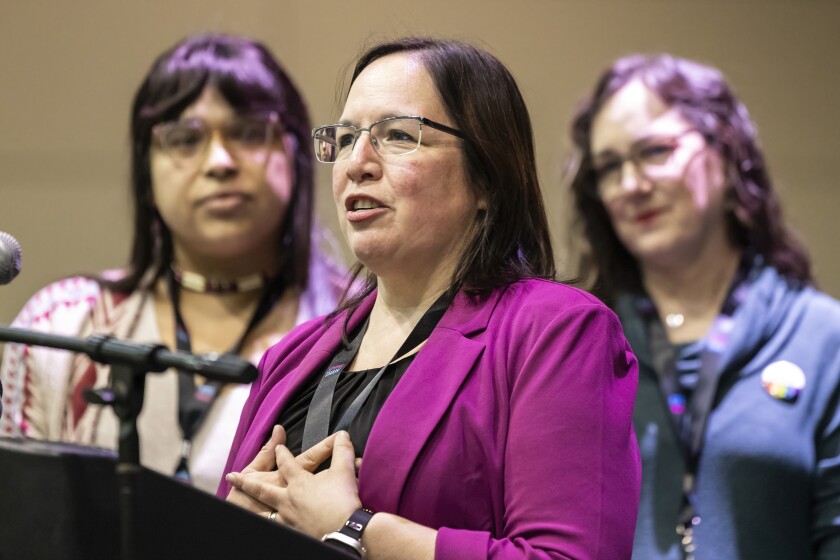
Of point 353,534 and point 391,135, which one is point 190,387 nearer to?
point 391,135

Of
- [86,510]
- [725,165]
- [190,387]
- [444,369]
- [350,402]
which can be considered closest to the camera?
[86,510]

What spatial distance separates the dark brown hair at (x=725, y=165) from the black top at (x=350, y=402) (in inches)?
52.7

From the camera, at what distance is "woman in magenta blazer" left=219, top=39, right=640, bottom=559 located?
140 centimetres

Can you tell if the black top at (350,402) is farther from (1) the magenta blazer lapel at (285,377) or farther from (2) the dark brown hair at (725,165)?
(2) the dark brown hair at (725,165)

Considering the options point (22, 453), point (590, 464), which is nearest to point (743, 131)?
point (590, 464)

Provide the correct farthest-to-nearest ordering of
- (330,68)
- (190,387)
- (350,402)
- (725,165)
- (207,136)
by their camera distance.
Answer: (330,68), (725,165), (207,136), (190,387), (350,402)

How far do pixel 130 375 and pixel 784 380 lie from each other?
5.75 ft

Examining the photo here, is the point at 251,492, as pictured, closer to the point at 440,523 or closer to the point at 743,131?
the point at 440,523

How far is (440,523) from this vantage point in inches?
56.7

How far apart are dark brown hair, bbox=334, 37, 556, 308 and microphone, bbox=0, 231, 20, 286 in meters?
0.62

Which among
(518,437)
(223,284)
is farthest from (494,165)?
(223,284)

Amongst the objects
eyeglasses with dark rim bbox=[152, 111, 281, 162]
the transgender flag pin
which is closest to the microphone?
eyeglasses with dark rim bbox=[152, 111, 281, 162]

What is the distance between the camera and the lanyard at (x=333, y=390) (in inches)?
62.5

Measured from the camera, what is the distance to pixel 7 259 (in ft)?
4.81
